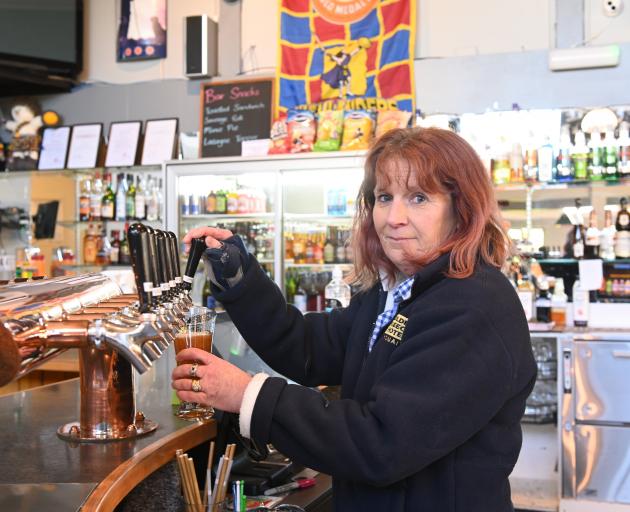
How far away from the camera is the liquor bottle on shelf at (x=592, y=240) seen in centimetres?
425

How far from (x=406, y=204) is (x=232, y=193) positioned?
367 centimetres

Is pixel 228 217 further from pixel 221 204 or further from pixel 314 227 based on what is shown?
pixel 314 227

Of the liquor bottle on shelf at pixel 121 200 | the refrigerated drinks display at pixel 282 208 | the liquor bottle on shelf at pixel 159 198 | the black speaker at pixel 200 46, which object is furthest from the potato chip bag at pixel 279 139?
the liquor bottle on shelf at pixel 121 200

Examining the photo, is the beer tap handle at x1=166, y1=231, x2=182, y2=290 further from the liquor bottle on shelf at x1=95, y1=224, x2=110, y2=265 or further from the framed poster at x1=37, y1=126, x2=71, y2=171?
the framed poster at x1=37, y1=126, x2=71, y2=171

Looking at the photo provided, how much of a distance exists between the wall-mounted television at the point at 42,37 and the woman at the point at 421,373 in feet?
14.7

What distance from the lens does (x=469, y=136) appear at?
15.3ft

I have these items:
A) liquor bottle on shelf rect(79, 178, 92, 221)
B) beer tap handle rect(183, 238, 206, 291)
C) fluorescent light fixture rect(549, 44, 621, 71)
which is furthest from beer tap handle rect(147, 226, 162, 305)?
liquor bottle on shelf rect(79, 178, 92, 221)

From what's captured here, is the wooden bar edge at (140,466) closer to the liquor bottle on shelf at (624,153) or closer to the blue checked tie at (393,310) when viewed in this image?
the blue checked tie at (393,310)

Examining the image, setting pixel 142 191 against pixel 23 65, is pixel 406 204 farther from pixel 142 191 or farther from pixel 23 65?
pixel 23 65

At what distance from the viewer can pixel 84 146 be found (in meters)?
5.66

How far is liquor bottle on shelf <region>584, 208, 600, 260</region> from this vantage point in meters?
4.25

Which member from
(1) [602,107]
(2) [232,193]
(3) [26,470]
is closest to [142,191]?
(2) [232,193]

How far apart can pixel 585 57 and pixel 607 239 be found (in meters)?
1.16

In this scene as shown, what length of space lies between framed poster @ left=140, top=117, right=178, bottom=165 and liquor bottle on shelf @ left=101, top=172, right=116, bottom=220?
12.8 inches
